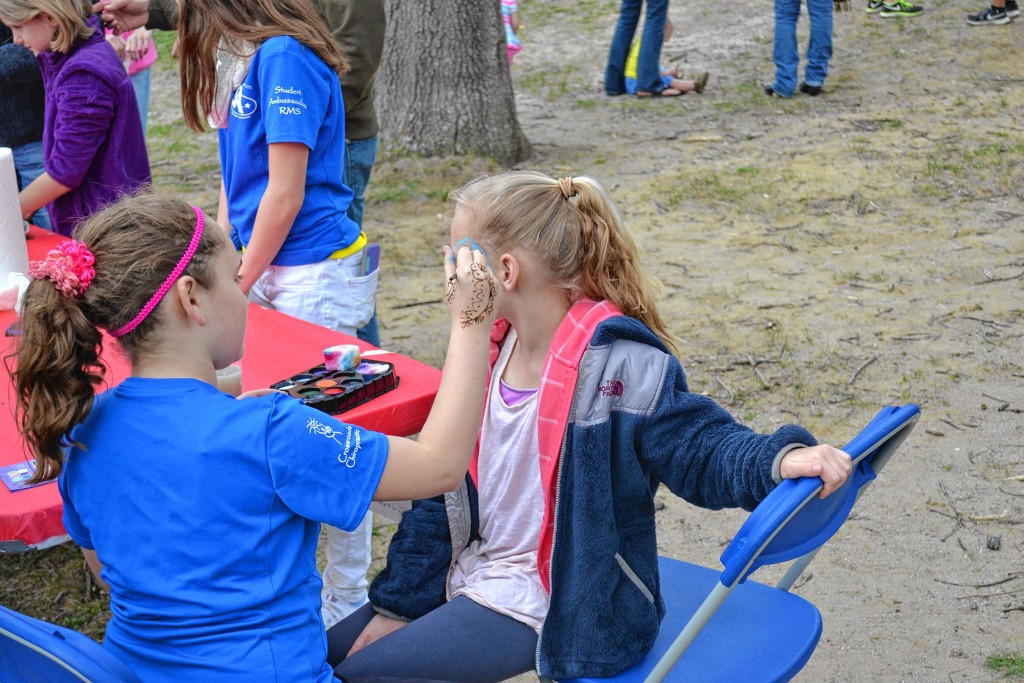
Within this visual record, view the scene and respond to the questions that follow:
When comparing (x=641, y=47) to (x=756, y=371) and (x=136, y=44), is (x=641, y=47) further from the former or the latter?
(x=756, y=371)

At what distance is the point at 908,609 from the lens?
9.61 feet

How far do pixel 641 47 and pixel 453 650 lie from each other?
7.68m

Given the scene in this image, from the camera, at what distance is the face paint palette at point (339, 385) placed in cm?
207

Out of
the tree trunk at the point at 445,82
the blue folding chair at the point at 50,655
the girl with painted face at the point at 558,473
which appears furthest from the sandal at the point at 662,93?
the blue folding chair at the point at 50,655

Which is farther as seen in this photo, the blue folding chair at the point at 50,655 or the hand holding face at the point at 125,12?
the hand holding face at the point at 125,12

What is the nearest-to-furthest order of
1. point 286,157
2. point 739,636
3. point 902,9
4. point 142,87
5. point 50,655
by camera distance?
point 50,655
point 739,636
point 286,157
point 142,87
point 902,9

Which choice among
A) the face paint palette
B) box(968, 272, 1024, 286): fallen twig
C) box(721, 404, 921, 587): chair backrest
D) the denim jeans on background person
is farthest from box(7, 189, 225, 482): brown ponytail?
box(968, 272, 1024, 286): fallen twig

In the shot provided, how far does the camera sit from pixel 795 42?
8297 mm

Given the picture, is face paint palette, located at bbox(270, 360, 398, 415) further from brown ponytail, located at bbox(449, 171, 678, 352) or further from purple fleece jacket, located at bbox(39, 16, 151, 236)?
purple fleece jacket, located at bbox(39, 16, 151, 236)

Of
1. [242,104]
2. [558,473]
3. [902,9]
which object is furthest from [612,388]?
[902,9]

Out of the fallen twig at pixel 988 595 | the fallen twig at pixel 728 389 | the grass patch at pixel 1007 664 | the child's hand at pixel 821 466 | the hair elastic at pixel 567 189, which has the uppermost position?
the hair elastic at pixel 567 189

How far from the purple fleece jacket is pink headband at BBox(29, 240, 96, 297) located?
1826 millimetres

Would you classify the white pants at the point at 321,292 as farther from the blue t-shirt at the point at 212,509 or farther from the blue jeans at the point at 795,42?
the blue jeans at the point at 795,42

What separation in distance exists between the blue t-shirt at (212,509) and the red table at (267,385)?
33cm
